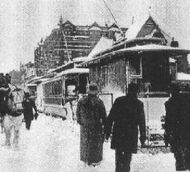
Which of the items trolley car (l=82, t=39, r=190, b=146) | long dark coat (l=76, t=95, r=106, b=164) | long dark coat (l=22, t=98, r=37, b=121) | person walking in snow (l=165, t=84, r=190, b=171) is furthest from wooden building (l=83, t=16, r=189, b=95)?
person walking in snow (l=165, t=84, r=190, b=171)

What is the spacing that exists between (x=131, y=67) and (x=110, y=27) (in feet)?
166

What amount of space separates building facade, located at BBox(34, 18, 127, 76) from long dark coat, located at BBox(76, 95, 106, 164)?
57.9m

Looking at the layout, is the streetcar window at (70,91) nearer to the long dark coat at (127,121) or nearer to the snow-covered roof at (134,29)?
the snow-covered roof at (134,29)

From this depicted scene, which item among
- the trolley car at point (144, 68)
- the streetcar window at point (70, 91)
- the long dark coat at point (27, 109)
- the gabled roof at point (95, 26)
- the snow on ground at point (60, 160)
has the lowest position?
the snow on ground at point (60, 160)

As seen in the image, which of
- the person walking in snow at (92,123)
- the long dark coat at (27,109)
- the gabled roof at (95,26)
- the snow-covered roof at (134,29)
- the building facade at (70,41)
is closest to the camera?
the person walking in snow at (92,123)

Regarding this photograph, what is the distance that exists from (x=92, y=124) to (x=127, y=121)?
1749 mm

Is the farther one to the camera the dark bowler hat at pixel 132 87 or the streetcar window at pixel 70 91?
the streetcar window at pixel 70 91

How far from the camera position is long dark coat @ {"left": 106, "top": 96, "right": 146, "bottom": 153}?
734 cm

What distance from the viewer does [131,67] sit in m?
20.2

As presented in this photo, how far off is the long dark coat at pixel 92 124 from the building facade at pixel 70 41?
2281 inches

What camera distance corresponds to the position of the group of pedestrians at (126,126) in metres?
7.36

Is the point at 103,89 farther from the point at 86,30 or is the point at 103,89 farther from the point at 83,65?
the point at 86,30

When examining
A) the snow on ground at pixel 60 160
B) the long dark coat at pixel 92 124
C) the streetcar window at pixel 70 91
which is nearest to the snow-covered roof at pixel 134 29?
the streetcar window at pixel 70 91

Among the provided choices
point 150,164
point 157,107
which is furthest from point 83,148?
point 157,107
